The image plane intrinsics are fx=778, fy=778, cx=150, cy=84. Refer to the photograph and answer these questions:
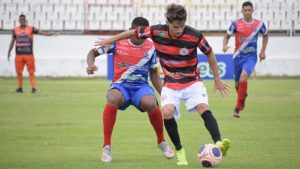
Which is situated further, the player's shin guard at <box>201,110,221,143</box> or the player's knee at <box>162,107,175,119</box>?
the player's knee at <box>162,107,175,119</box>

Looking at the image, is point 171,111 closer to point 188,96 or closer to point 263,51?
point 188,96

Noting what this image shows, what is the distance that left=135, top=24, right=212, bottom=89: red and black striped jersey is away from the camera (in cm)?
980

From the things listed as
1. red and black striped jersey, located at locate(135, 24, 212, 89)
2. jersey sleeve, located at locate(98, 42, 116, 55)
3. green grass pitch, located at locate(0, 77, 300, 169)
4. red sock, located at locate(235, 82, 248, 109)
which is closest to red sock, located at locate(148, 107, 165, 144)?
green grass pitch, located at locate(0, 77, 300, 169)

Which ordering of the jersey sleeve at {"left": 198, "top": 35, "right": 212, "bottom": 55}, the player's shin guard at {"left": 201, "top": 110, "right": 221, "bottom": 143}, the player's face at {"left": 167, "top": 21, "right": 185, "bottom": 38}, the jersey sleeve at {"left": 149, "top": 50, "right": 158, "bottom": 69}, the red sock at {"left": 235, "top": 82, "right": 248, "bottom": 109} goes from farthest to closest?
the red sock at {"left": 235, "top": 82, "right": 248, "bottom": 109} < the jersey sleeve at {"left": 149, "top": 50, "right": 158, "bottom": 69} < the jersey sleeve at {"left": 198, "top": 35, "right": 212, "bottom": 55} < the player's shin guard at {"left": 201, "top": 110, "right": 221, "bottom": 143} < the player's face at {"left": 167, "top": 21, "right": 185, "bottom": 38}

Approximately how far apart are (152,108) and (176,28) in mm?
1467

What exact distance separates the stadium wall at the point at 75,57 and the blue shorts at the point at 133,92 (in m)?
22.8

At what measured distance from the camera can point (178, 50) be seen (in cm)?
984

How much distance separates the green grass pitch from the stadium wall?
9537 mm

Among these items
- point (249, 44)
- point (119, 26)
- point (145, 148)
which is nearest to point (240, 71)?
point (249, 44)

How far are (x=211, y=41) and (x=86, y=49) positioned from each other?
560 cm

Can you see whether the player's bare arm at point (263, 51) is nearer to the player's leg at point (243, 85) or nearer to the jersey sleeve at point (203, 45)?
the player's leg at point (243, 85)

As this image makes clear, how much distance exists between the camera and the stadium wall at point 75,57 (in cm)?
3403

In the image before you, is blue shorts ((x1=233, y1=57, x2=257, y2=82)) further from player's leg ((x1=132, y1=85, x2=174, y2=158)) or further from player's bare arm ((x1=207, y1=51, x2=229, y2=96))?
player's bare arm ((x1=207, y1=51, x2=229, y2=96))

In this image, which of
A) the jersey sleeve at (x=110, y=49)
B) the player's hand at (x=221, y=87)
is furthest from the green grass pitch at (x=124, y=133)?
the jersey sleeve at (x=110, y=49)
